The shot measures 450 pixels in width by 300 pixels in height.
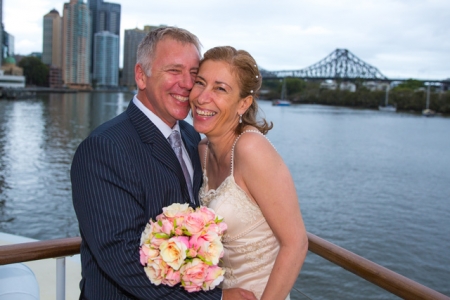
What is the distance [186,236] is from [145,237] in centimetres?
14

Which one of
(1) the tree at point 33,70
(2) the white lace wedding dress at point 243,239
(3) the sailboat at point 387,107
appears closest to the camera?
(2) the white lace wedding dress at point 243,239

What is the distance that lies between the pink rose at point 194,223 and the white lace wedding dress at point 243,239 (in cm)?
42

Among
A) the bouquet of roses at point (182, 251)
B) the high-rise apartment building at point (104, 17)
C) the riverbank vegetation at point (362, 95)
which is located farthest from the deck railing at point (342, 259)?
the high-rise apartment building at point (104, 17)

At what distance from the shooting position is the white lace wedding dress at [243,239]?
6.31 feet

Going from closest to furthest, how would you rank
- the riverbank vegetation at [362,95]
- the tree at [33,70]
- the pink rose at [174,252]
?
the pink rose at [174,252] → the riverbank vegetation at [362,95] → the tree at [33,70]

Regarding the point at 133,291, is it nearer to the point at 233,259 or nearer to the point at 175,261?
the point at 175,261

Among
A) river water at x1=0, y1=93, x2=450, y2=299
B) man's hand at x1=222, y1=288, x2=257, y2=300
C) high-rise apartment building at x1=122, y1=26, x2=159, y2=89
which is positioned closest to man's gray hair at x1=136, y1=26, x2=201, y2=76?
man's hand at x1=222, y1=288, x2=257, y2=300

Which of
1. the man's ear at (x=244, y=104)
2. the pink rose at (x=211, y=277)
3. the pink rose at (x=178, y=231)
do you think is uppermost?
the man's ear at (x=244, y=104)

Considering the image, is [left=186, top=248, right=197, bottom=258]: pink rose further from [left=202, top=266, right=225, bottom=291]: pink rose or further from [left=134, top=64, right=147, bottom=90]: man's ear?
[left=134, top=64, right=147, bottom=90]: man's ear

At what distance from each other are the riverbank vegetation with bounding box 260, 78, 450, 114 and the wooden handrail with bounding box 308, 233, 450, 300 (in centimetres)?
8387

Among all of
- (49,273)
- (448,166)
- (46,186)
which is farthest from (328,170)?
(49,273)

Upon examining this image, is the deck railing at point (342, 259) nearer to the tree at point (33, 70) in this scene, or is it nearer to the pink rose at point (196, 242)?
the pink rose at point (196, 242)

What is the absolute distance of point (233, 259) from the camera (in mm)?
2020

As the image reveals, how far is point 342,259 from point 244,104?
0.79 metres
